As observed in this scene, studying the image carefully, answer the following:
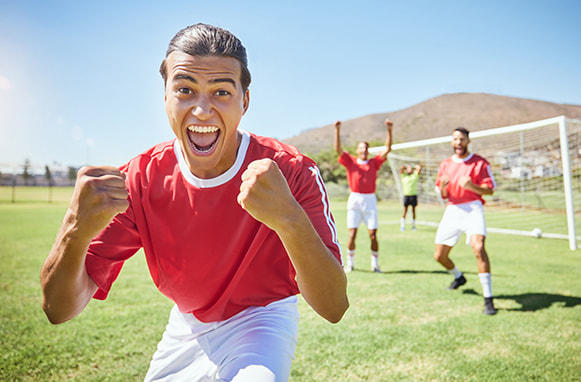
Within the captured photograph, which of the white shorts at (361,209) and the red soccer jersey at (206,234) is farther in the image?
the white shorts at (361,209)

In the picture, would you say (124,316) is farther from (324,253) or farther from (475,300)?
(475,300)

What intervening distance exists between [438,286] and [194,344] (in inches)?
202

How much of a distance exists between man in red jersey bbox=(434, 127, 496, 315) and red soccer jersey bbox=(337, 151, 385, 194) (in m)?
1.99

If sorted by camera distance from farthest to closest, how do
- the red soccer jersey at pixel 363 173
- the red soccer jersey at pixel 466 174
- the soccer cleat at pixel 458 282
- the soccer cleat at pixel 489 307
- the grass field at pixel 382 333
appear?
the red soccer jersey at pixel 363 173
the soccer cleat at pixel 458 282
the red soccer jersey at pixel 466 174
the soccer cleat at pixel 489 307
the grass field at pixel 382 333

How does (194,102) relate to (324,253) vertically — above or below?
above

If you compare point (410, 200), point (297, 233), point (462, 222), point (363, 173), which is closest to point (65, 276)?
point (297, 233)

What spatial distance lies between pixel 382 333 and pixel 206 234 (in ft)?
9.77

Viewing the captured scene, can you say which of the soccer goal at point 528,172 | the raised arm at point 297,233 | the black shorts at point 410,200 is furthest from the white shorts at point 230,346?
the black shorts at point 410,200

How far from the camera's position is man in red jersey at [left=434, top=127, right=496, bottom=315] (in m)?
5.29

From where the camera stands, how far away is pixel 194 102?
1684mm

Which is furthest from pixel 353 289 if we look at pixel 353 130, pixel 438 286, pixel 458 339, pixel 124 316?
pixel 353 130

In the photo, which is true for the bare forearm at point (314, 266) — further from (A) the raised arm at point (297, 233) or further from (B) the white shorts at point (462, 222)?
(B) the white shorts at point (462, 222)

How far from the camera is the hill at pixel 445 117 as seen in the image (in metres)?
90.6

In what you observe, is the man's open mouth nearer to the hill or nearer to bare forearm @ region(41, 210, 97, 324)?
bare forearm @ region(41, 210, 97, 324)
